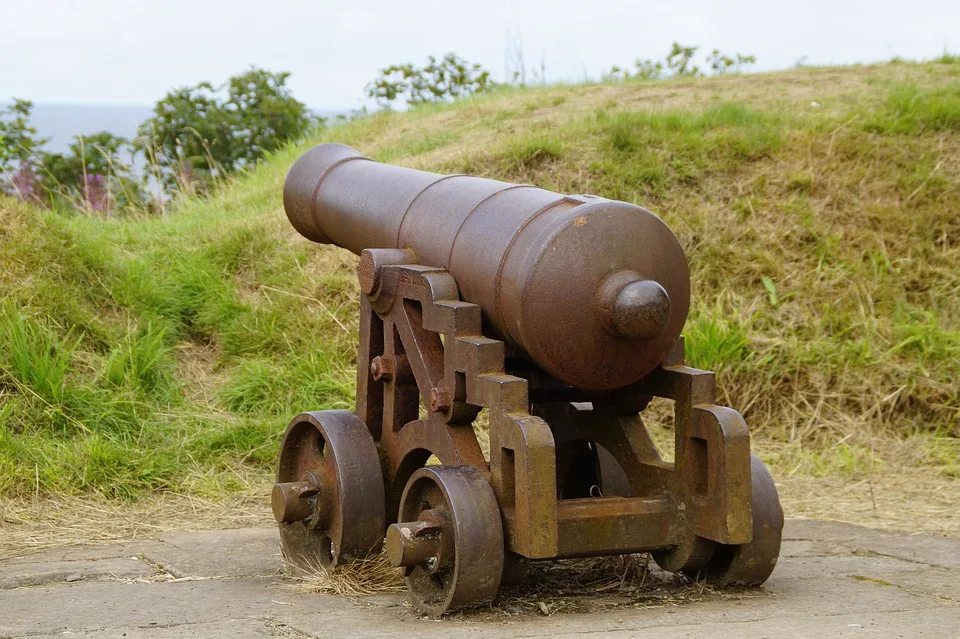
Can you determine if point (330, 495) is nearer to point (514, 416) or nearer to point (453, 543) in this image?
point (453, 543)

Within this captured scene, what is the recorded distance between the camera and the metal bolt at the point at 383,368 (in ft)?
15.2

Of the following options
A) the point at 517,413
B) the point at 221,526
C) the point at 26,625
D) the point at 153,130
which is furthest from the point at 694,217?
the point at 153,130

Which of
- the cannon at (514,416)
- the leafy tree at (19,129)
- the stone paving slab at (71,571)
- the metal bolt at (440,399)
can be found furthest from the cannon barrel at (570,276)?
the leafy tree at (19,129)

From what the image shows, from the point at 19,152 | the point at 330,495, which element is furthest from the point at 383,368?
the point at 19,152

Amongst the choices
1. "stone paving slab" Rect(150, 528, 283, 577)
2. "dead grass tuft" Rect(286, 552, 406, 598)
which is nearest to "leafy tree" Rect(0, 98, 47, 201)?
"stone paving slab" Rect(150, 528, 283, 577)

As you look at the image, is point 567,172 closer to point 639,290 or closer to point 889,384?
point 889,384

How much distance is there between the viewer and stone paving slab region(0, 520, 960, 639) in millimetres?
3637

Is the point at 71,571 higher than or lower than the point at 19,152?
lower

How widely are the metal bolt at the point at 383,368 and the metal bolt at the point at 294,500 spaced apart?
0.46 m

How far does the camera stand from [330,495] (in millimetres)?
4516

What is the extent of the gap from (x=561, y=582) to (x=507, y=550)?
60 cm

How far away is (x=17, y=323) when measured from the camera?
7000 mm

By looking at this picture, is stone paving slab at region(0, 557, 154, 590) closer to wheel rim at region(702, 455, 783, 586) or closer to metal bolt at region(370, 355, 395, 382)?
metal bolt at region(370, 355, 395, 382)

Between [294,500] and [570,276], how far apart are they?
4.73 ft
